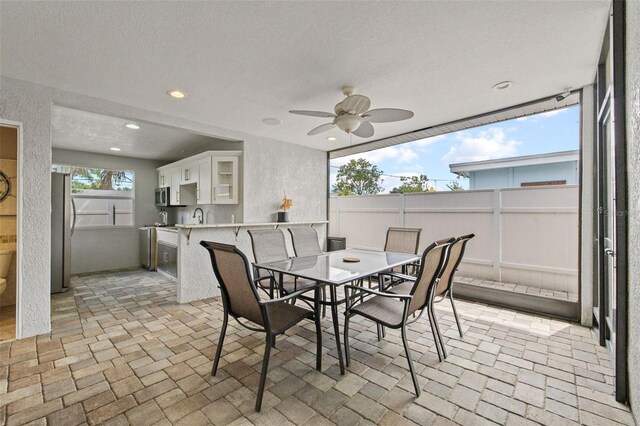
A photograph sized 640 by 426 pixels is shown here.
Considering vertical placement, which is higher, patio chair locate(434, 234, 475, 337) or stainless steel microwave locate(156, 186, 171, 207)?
stainless steel microwave locate(156, 186, 171, 207)

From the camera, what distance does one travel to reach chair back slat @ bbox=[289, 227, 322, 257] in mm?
3484

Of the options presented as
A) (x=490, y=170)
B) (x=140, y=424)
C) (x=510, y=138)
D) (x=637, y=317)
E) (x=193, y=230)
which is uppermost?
(x=510, y=138)

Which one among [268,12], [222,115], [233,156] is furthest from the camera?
[233,156]

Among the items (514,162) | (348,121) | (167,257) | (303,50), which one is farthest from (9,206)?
(514,162)

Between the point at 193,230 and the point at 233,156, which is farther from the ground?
the point at 233,156

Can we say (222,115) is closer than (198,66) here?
No

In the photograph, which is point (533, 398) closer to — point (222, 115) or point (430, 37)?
point (430, 37)

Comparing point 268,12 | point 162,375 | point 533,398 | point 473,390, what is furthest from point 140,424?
point 268,12

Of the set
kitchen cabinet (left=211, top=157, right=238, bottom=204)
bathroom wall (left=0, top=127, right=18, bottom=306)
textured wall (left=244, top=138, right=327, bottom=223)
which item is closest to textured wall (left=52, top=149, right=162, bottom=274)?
bathroom wall (left=0, top=127, right=18, bottom=306)

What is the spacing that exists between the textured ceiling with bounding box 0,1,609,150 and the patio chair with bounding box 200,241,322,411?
152cm

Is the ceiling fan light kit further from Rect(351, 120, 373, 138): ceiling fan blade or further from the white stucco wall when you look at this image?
the white stucco wall

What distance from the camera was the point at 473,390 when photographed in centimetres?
188

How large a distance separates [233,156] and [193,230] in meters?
1.45

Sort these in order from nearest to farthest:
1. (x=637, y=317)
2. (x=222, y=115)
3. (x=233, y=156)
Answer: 1. (x=637, y=317)
2. (x=222, y=115)
3. (x=233, y=156)
